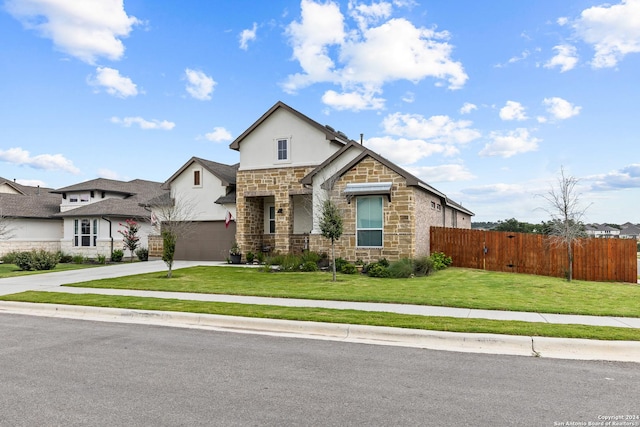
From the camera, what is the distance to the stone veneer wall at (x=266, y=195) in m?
22.7

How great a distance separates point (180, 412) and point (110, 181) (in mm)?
33563

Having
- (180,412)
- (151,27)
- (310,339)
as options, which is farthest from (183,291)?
(151,27)

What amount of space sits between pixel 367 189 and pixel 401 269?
12.8 feet

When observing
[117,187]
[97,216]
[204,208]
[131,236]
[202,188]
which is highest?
[117,187]

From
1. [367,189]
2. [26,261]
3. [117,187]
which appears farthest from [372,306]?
[117,187]

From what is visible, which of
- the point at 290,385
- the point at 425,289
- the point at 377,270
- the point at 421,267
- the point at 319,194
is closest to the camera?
the point at 290,385

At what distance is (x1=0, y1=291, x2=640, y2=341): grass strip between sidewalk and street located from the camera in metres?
7.28

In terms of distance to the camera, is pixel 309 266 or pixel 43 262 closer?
pixel 309 266

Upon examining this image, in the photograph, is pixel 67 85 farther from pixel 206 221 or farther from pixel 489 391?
pixel 489 391

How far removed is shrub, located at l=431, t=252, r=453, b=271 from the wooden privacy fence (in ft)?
1.68

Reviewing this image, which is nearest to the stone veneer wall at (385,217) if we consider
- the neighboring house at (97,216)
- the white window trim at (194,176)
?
the white window trim at (194,176)

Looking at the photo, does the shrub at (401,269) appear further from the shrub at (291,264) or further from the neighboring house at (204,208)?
the neighboring house at (204,208)

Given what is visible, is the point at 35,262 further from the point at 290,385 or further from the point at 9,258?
the point at 290,385

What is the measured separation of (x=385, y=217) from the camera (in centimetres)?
1827
